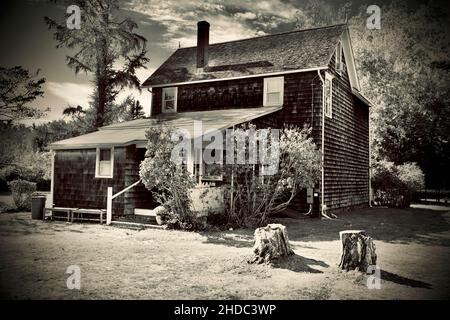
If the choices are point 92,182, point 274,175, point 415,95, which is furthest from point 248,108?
point 415,95

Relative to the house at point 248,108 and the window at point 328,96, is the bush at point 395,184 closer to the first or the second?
the house at point 248,108

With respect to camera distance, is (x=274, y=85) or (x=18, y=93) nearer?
(x=274, y=85)

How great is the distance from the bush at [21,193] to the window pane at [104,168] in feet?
15.7

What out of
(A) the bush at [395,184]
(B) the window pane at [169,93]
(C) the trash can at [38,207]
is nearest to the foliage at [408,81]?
(A) the bush at [395,184]

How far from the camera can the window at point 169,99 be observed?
19922 millimetres

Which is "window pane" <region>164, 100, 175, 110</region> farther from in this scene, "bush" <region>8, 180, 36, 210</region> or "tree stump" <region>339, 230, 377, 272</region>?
"tree stump" <region>339, 230, 377, 272</region>

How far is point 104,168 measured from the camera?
15.0 m

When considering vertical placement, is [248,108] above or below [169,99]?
below

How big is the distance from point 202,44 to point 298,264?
15500 mm

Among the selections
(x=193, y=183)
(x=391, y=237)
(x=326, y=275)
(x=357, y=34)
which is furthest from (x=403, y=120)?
(x=326, y=275)

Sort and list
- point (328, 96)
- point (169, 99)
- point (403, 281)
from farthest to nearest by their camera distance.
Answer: point (169, 99) < point (328, 96) < point (403, 281)

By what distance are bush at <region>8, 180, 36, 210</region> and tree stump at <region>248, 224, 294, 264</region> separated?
1418cm

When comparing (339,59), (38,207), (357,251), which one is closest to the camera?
(357,251)

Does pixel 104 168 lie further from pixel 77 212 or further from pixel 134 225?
pixel 134 225
